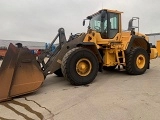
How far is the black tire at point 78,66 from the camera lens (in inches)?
234

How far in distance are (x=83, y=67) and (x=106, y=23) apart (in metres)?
2.14

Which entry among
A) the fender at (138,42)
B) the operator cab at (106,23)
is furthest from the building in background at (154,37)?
the operator cab at (106,23)

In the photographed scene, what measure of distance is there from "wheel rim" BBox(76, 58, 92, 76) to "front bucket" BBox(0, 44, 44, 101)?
124 cm

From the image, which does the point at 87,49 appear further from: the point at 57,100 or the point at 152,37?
the point at 152,37

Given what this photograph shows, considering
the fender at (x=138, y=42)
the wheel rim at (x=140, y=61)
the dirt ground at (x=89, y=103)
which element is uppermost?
the fender at (x=138, y=42)

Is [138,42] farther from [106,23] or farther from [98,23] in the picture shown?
[98,23]

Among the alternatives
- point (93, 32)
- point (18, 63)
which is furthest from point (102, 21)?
point (18, 63)

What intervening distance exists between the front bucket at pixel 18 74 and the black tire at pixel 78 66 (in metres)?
0.83

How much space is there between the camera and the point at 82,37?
22.6 ft

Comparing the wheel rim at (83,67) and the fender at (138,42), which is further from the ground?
the fender at (138,42)

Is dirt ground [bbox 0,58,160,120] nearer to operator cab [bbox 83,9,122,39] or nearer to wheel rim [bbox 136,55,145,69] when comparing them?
wheel rim [bbox 136,55,145,69]

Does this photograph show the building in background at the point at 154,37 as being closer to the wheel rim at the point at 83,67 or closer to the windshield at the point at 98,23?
the windshield at the point at 98,23

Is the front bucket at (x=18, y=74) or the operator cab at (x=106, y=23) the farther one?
the operator cab at (x=106, y=23)

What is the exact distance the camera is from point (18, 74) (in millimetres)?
5207
